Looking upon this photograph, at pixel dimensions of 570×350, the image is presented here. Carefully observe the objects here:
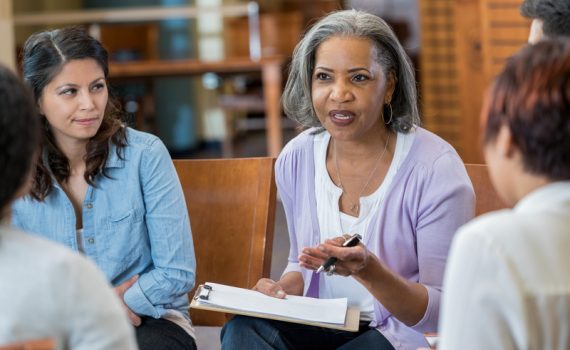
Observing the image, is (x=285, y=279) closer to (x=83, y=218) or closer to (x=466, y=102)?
(x=83, y=218)

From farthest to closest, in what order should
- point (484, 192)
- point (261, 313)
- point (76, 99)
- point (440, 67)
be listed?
point (440, 67) < point (484, 192) < point (76, 99) < point (261, 313)

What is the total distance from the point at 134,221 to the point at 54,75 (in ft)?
1.30

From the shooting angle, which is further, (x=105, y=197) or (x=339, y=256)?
(x=105, y=197)

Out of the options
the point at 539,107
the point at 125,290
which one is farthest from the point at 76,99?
the point at 539,107

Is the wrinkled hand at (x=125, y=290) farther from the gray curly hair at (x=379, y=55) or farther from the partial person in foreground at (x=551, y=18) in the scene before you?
the partial person in foreground at (x=551, y=18)

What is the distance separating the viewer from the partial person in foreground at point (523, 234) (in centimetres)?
119

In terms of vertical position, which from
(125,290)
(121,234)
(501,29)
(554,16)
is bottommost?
(125,290)

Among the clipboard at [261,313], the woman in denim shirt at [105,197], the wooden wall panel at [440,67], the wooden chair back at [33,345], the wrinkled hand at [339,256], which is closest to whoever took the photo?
the wooden chair back at [33,345]

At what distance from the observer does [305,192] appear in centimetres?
239

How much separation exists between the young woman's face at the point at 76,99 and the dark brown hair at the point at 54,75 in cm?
2

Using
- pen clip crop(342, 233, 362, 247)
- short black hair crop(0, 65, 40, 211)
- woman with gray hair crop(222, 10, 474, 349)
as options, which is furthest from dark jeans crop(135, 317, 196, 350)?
short black hair crop(0, 65, 40, 211)

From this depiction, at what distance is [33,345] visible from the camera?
1172 mm

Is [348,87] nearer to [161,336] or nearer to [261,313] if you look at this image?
[261,313]

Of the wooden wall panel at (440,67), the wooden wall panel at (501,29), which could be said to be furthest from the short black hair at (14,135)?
the wooden wall panel at (440,67)
